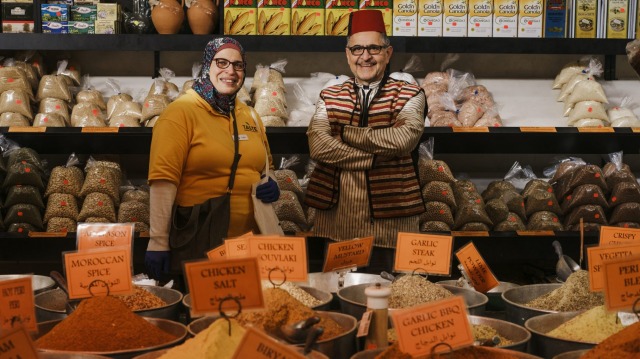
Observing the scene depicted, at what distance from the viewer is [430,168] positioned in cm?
355

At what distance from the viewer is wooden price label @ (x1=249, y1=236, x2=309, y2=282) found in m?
1.63

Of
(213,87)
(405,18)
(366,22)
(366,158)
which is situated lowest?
(366,158)

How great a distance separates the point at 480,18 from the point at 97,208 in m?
1.86

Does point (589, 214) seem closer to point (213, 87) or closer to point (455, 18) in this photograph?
point (455, 18)

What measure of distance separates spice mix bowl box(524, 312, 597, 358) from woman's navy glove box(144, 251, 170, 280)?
1344mm

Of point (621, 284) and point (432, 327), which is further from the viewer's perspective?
point (621, 284)

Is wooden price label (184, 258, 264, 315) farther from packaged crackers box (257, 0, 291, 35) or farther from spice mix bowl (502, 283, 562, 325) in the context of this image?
packaged crackers box (257, 0, 291, 35)

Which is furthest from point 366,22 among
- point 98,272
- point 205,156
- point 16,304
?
point 16,304

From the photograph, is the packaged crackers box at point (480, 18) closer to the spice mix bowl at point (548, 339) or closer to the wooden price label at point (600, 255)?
the wooden price label at point (600, 255)

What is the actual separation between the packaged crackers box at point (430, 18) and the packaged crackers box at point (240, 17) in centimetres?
73

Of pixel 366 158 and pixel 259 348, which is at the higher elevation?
pixel 366 158

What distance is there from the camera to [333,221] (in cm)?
278

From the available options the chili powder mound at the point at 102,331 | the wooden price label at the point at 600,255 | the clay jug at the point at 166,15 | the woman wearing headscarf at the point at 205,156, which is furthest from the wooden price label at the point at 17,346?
the clay jug at the point at 166,15

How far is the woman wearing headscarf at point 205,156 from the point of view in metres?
2.52
